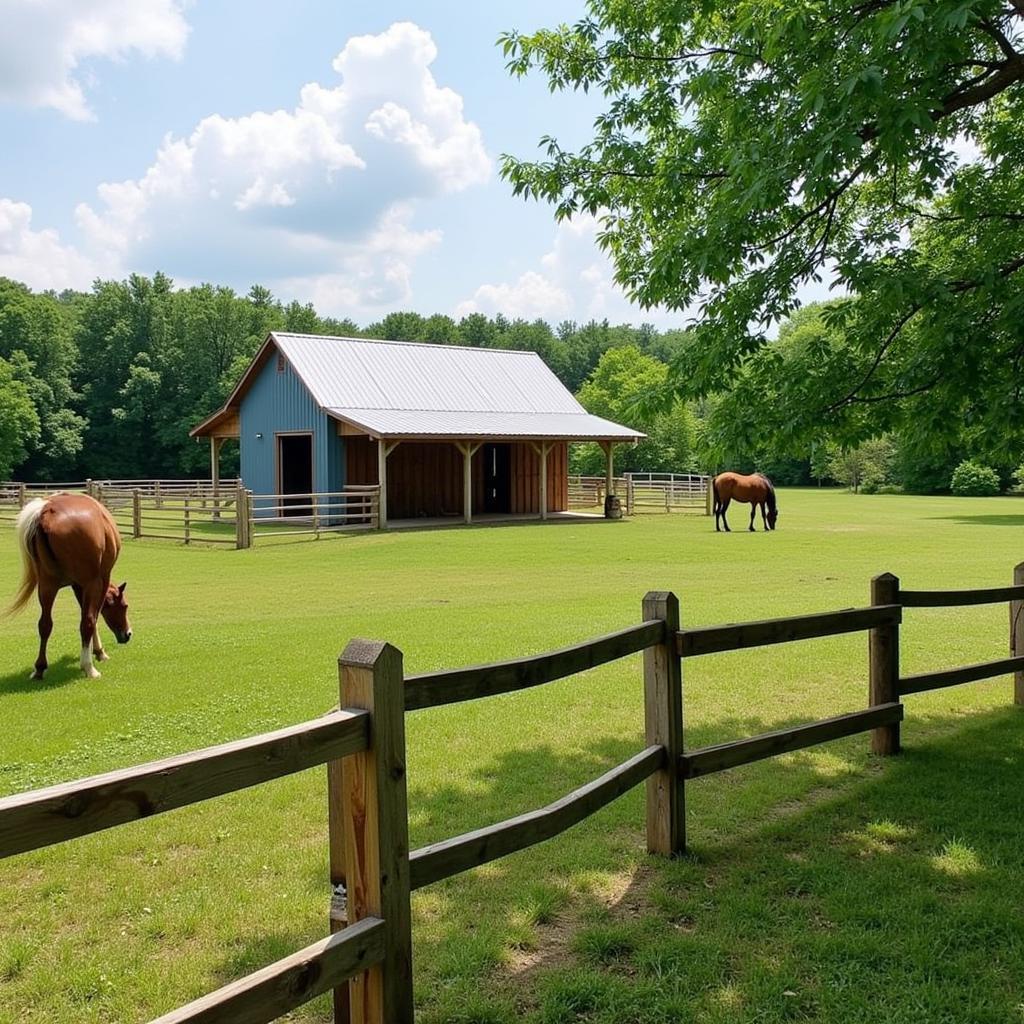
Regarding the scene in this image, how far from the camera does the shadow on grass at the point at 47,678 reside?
7.86 m

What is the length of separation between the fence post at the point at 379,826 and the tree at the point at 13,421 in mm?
52204

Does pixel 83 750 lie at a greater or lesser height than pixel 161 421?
lesser

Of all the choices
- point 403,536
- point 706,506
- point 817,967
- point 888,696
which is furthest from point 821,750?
point 706,506

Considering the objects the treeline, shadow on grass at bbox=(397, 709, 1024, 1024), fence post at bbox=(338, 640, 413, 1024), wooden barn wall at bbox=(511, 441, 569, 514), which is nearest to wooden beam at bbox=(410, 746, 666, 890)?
fence post at bbox=(338, 640, 413, 1024)

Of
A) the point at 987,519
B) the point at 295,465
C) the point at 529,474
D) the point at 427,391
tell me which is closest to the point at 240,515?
the point at 295,465

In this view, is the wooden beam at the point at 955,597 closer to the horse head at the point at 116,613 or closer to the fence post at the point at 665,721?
the fence post at the point at 665,721

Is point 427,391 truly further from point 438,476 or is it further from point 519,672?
point 519,672

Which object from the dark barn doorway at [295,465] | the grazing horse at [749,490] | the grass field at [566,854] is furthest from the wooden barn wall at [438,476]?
the grass field at [566,854]

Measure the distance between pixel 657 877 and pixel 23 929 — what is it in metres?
2.68

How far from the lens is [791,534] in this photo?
24875 millimetres

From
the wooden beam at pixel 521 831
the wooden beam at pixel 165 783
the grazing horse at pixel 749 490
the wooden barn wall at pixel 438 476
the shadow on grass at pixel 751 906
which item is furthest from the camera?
the wooden barn wall at pixel 438 476

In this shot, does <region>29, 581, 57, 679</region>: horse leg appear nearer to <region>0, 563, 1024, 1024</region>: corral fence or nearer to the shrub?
<region>0, 563, 1024, 1024</region>: corral fence

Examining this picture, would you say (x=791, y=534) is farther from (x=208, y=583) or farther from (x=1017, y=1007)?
(x=1017, y=1007)

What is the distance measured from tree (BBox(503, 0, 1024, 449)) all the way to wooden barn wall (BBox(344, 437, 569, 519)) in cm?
2072
